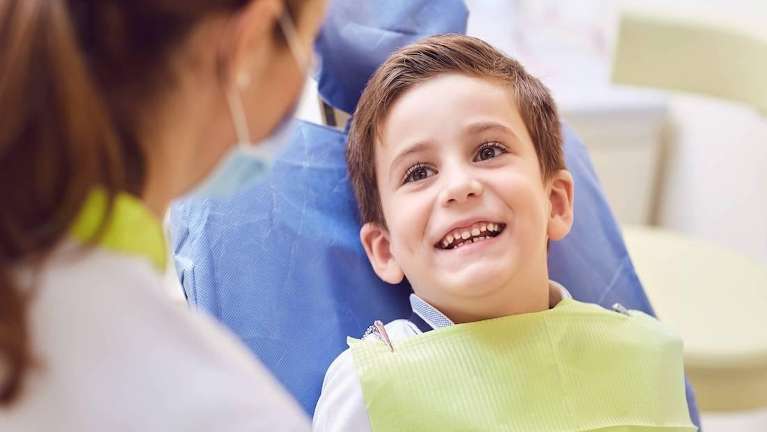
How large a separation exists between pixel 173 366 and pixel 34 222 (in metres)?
0.15

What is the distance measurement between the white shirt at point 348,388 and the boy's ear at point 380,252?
0.13 ft

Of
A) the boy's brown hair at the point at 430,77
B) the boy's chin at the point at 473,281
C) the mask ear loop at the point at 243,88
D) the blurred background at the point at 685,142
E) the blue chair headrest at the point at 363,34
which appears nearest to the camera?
the mask ear loop at the point at 243,88

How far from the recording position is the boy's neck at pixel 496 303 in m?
1.30

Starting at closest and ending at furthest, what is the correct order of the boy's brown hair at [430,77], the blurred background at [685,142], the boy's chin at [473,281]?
the boy's chin at [473,281] < the boy's brown hair at [430,77] < the blurred background at [685,142]

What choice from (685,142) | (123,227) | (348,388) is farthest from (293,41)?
(685,142)

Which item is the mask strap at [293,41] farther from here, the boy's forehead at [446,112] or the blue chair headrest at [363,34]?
the blue chair headrest at [363,34]

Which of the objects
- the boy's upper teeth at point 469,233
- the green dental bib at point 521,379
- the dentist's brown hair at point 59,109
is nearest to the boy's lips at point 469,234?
the boy's upper teeth at point 469,233

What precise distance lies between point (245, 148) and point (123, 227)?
14 cm

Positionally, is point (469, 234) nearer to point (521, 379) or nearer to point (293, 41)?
point (521, 379)

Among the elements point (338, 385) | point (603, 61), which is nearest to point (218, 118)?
point (338, 385)

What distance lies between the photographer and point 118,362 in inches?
29.9

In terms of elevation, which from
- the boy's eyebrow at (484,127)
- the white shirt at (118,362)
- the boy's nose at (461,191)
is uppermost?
the white shirt at (118,362)

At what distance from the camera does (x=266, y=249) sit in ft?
4.66

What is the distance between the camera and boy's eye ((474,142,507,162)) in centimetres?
130
